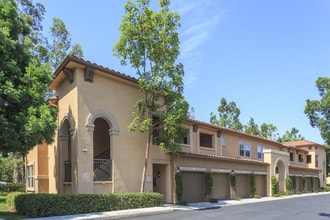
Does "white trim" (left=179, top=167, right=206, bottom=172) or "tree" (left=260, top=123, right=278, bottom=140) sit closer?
"white trim" (left=179, top=167, right=206, bottom=172)

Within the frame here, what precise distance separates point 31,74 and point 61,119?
5234 mm

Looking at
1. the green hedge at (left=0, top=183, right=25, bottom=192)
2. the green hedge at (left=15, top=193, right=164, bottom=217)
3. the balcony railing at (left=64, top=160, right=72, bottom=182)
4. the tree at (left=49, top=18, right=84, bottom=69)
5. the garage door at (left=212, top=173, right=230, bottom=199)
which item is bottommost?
the green hedge at (left=0, top=183, right=25, bottom=192)

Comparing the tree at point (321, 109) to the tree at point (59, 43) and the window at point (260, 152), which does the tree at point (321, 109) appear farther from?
the tree at point (59, 43)

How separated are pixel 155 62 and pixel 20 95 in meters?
→ 8.63

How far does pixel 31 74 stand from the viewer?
54.9 ft

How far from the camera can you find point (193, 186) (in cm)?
2664

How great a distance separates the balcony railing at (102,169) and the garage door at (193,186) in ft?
21.4

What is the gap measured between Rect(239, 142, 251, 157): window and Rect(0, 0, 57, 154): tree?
2417 cm

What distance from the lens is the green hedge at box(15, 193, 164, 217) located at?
53.4 feet

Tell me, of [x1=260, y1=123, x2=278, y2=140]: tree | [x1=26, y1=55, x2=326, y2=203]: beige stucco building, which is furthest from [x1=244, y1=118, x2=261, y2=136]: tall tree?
[x1=26, y1=55, x2=326, y2=203]: beige stucco building

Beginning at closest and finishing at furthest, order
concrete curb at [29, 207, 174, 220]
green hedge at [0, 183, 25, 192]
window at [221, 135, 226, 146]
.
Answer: concrete curb at [29, 207, 174, 220]
window at [221, 135, 226, 146]
green hedge at [0, 183, 25, 192]

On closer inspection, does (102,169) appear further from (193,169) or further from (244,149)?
(244,149)

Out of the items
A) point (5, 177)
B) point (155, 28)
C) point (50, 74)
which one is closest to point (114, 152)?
point (50, 74)

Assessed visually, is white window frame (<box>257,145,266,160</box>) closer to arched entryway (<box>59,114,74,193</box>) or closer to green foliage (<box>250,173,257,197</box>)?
green foliage (<box>250,173,257,197</box>)
